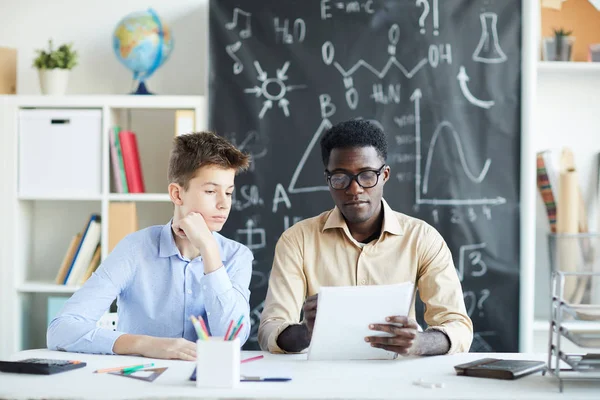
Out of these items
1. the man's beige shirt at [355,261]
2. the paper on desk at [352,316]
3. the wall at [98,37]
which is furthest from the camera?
the wall at [98,37]

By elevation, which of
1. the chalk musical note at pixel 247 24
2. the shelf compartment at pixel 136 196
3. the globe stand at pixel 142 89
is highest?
the chalk musical note at pixel 247 24

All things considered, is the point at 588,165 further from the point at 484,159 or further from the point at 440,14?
the point at 440,14

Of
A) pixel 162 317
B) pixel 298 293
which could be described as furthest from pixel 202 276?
pixel 298 293

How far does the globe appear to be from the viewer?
311 centimetres

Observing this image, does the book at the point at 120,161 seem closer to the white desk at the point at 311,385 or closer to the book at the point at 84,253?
the book at the point at 84,253

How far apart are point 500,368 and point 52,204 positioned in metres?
2.47

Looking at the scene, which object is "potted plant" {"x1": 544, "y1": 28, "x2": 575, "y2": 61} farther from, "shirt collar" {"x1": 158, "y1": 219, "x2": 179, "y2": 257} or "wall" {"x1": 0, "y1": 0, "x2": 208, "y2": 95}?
"shirt collar" {"x1": 158, "y1": 219, "x2": 179, "y2": 257}

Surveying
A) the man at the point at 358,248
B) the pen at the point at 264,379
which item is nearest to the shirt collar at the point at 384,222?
the man at the point at 358,248

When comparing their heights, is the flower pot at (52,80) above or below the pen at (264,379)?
above

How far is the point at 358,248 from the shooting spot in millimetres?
2145

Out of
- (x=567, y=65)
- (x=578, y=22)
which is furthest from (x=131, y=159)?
(x=578, y=22)

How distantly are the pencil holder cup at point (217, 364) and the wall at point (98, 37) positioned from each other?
212cm

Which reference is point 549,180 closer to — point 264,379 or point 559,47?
point 559,47

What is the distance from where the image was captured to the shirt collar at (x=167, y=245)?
199 centimetres
